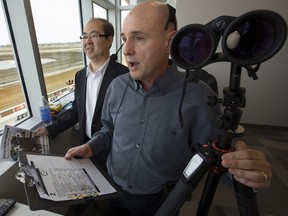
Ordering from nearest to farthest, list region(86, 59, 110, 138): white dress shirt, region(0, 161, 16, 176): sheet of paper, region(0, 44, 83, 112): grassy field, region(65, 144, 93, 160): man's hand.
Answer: region(65, 144, 93, 160): man's hand → region(0, 161, 16, 176): sheet of paper → region(0, 44, 83, 112): grassy field → region(86, 59, 110, 138): white dress shirt

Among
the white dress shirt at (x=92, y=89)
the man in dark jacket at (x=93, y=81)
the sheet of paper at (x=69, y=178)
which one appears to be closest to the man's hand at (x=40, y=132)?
the man in dark jacket at (x=93, y=81)

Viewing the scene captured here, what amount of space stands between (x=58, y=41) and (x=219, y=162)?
85.6 inches

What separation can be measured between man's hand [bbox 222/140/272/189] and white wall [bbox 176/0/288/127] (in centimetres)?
292

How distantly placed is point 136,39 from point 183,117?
1.33 ft

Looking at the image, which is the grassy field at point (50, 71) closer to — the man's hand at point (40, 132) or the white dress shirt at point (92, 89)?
the man's hand at point (40, 132)

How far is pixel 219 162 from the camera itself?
0.50m

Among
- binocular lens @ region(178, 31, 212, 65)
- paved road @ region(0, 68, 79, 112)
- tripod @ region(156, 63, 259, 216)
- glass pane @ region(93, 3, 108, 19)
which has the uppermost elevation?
glass pane @ region(93, 3, 108, 19)

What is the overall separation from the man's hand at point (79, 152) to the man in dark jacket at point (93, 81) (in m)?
0.60

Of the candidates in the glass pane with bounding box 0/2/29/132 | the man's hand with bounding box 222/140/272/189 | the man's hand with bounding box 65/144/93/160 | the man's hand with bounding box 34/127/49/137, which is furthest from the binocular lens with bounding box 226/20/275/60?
the glass pane with bounding box 0/2/29/132

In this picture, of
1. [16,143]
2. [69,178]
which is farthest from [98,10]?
[69,178]

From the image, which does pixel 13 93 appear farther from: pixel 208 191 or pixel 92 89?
pixel 208 191

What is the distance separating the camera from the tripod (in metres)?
0.42

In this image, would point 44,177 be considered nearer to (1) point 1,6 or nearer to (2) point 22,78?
(2) point 22,78

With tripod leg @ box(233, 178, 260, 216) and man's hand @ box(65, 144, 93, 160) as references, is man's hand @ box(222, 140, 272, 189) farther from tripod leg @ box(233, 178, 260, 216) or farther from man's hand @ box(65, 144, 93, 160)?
man's hand @ box(65, 144, 93, 160)
